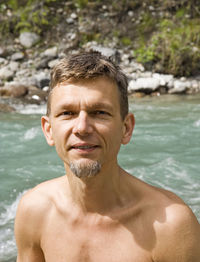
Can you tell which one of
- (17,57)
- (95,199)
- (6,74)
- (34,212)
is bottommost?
(6,74)

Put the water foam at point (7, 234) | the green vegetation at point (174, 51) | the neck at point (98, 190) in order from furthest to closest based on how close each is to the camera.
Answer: the green vegetation at point (174, 51), the water foam at point (7, 234), the neck at point (98, 190)

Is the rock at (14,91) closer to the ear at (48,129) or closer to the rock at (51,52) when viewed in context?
the rock at (51,52)

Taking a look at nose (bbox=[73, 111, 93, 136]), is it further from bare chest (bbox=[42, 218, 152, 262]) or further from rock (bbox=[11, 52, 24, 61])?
rock (bbox=[11, 52, 24, 61])

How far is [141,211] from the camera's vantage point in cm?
205

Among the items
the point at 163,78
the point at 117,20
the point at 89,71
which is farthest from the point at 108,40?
the point at 89,71

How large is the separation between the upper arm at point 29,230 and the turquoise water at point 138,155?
139 cm

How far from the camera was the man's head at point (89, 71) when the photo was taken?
1893mm

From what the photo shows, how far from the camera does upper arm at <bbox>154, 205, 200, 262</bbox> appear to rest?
191cm

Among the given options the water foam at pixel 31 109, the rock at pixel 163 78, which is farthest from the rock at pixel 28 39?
the water foam at pixel 31 109

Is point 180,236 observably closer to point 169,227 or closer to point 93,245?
point 169,227

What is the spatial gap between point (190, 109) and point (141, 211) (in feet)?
26.1

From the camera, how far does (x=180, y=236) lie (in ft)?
6.27

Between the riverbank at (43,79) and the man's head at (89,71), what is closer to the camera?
the man's head at (89,71)

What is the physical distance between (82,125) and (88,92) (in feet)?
0.57
